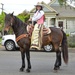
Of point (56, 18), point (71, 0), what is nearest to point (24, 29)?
point (71, 0)

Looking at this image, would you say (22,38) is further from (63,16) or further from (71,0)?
(63,16)

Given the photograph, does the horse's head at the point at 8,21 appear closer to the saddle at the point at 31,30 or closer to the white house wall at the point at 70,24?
the saddle at the point at 31,30

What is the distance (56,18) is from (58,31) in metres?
29.3

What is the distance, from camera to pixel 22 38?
9.81 metres

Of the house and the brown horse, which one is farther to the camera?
the house

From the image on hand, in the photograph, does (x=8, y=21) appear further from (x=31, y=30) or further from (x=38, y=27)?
(x=38, y=27)

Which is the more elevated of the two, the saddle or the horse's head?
the horse's head

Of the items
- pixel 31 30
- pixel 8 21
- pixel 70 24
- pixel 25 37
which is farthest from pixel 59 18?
pixel 8 21

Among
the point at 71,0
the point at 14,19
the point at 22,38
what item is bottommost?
the point at 22,38

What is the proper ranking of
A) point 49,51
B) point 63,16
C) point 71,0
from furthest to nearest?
1. point 63,16
2. point 71,0
3. point 49,51

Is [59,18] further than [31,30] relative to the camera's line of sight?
Yes

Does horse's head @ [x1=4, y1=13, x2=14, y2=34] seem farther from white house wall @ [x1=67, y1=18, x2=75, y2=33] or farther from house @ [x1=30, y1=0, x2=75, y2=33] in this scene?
white house wall @ [x1=67, y1=18, x2=75, y2=33]

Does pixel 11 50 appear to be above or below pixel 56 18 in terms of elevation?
below

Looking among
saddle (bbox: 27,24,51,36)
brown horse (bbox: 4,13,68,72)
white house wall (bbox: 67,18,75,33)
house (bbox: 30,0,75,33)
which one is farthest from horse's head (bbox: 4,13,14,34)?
white house wall (bbox: 67,18,75,33)
